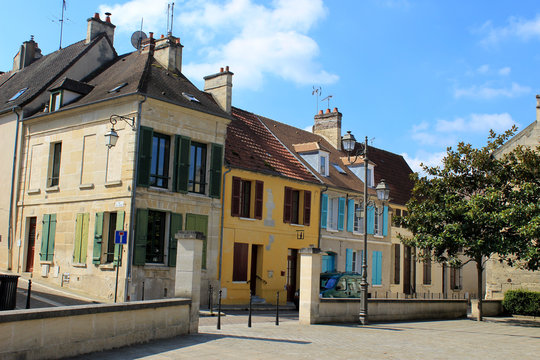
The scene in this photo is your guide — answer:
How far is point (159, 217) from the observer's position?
2094 cm

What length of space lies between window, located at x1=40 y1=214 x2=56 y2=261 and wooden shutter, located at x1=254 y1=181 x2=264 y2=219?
784cm

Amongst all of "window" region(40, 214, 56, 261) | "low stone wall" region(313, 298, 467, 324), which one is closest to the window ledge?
"window" region(40, 214, 56, 261)

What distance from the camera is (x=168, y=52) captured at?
2430 centimetres

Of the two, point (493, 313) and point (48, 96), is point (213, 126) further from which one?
point (493, 313)

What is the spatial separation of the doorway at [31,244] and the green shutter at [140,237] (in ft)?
18.3

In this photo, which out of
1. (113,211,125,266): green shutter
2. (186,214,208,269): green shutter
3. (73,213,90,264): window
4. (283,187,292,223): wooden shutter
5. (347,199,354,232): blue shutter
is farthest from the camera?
A: (347,199,354,232): blue shutter

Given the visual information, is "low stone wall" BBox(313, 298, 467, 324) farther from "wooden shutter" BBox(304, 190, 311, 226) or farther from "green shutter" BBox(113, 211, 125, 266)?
"wooden shutter" BBox(304, 190, 311, 226)

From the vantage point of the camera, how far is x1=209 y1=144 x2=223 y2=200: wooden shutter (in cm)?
2242

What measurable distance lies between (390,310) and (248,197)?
8133mm

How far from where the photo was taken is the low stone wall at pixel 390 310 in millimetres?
16766

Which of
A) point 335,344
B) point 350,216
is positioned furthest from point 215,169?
point 335,344

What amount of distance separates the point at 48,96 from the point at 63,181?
4.22 metres

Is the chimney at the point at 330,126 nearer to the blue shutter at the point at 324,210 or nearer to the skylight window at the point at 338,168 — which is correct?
the skylight window at the point at 338,168

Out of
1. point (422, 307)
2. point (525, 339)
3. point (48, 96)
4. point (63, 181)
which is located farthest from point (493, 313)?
point (48, 96)
